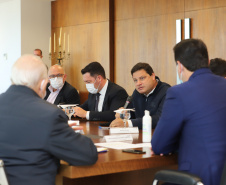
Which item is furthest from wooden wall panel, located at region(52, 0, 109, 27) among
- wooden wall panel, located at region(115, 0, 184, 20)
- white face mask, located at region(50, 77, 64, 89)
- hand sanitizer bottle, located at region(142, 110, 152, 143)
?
hand sanitizer bottle, located at region(142, 110, 152, 143)

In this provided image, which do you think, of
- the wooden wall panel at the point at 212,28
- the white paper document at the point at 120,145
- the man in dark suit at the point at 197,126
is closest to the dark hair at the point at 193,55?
the man in dark suit at the point at 197,126

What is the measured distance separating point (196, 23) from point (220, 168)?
415cm

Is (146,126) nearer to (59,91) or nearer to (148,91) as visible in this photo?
(148,91)

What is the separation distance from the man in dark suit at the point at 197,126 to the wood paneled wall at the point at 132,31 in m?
3.57

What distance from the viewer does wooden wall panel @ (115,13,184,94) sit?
21.1 ft

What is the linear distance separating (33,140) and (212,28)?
4.46m

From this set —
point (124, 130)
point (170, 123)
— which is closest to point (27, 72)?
point (170, 123)

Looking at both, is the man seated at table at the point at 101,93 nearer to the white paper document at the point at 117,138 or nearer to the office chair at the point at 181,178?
the white paper document at the point at 117,138

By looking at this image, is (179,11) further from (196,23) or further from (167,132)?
(167,132)

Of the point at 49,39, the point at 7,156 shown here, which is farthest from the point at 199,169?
the point at 49,39

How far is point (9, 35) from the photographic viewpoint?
28.0 ft

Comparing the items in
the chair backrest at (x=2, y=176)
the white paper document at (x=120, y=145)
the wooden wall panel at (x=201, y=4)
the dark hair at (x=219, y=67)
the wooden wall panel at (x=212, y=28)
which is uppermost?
the wooden wall panel at (x=201, y=4)

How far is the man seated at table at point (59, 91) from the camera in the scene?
223 inches

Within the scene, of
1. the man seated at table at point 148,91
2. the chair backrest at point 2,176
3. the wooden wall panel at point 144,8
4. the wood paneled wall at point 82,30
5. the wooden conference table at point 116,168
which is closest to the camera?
the chair backrest at point 2,176
